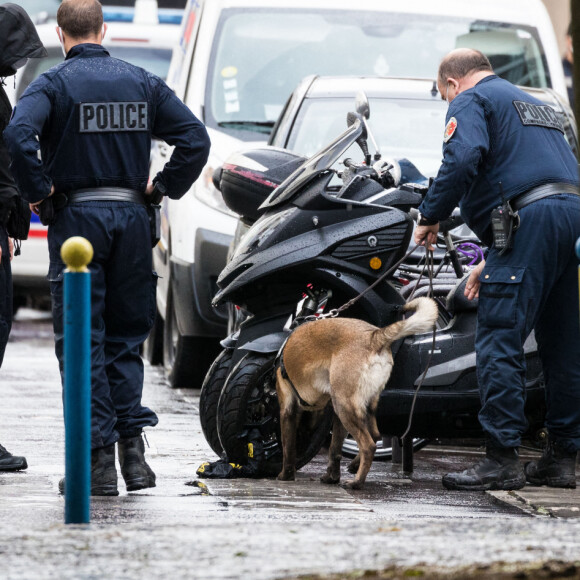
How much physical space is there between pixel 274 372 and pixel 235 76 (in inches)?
178

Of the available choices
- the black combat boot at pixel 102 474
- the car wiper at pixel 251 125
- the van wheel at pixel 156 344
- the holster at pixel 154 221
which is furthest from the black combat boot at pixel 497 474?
the van wheel at pixel 156 344

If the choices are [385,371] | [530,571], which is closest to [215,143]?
[385,371]

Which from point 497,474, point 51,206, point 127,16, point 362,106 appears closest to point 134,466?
point 51,206

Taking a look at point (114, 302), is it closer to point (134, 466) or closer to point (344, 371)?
point (134, 466)

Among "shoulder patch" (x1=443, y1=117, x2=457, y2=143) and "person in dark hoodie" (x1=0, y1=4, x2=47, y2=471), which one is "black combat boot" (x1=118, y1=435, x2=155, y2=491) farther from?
"shoulder patch" (x1=443, y1=117, x2=457, y2=143)

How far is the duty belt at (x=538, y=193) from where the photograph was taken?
6.10 meters

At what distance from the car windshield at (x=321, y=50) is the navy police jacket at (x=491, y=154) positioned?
4.17 meters

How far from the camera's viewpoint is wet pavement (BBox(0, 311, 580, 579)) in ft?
12.4

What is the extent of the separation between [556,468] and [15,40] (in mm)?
2939

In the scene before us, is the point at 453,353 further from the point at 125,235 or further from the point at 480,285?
the point at 125,235

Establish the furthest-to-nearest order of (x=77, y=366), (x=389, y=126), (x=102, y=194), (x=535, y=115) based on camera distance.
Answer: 1. (x=389, y=126)
2. (x=535, y=115)
3. (x=102, y=194)
4. (x=77, y=366)

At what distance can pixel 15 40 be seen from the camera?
6473 millimetres

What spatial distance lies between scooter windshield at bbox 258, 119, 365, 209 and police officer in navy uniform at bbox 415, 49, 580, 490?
0.49 meters

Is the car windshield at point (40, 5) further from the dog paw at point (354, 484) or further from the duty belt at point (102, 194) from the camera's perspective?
the dog paw at point (354, 484)
